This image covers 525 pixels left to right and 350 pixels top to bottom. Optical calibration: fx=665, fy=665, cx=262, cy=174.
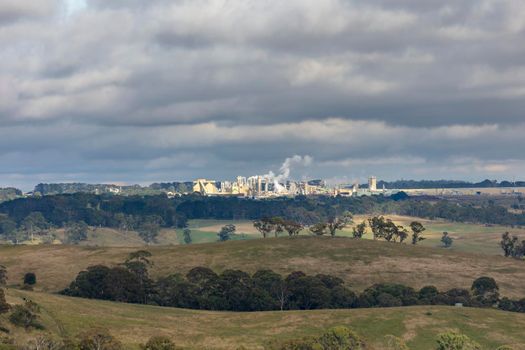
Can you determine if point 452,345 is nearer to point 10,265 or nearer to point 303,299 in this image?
point 303,299

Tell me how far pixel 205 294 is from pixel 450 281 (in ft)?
226

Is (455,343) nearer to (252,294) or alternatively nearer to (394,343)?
(394,343)

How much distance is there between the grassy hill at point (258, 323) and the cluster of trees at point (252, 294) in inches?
449

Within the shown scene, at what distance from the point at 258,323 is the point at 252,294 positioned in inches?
960

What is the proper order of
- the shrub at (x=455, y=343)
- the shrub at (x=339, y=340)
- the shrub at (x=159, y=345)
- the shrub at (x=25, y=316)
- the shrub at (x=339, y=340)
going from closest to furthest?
the shrub at (x=159, y=345)
the shrub at (x=339, y=340)
the shrub at (x=339, y=340)
the shrub at (x=455, y=343)
the shrub at (x=25, y=316)

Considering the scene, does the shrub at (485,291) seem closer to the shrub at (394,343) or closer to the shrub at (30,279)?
the shrub at (394,343)

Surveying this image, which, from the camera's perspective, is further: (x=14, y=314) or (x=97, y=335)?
(x=14, y=314)

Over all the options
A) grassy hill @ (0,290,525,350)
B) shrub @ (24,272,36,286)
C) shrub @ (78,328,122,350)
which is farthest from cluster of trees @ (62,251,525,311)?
→ shrub @ (78,328,122,350)

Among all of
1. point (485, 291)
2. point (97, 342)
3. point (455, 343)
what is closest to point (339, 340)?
point (455, 343)

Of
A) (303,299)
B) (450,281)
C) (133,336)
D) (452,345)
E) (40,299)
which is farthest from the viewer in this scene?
(450,281)

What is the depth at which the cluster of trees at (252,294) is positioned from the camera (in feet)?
485

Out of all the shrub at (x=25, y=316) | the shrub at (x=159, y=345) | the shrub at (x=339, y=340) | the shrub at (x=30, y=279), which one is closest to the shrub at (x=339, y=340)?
the shrub at (x=339, y=340)

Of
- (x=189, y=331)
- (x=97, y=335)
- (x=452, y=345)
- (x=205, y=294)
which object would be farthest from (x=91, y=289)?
(x=452, y=345)

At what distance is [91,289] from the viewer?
151 metres
